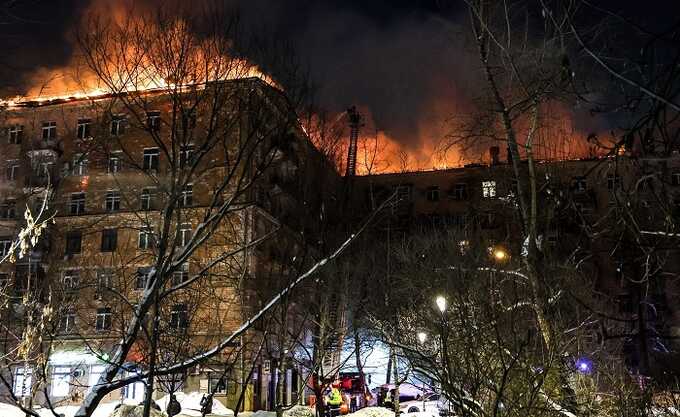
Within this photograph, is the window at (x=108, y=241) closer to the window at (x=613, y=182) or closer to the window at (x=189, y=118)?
the window at (x=189, y=118)

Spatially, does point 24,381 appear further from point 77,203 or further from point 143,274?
point 77,203

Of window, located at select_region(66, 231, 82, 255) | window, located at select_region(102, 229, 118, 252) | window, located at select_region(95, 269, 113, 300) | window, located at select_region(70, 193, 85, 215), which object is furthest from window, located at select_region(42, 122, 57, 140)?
window, located at select_region(95, 269, 113, 300)

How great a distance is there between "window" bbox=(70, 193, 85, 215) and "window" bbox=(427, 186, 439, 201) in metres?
27.2

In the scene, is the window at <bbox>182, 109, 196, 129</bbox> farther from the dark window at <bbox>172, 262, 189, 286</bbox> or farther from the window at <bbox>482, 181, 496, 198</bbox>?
the dark window at <bbox>172, 262, 189, 286</bbox>

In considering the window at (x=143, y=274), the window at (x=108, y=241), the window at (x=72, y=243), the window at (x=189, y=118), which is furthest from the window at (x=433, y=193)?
the window at (x=189, y=118)

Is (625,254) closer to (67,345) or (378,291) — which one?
(378,291)

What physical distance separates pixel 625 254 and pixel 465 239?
1022 inches

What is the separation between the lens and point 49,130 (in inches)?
1740

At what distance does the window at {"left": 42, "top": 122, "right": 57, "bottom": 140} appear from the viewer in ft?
144

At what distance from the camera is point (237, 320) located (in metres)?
34.5

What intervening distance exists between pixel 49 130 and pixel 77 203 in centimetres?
515

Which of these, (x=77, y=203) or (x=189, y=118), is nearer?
(x=189, y=118)

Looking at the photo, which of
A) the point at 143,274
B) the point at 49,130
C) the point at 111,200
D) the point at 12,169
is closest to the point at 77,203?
the point at 111,200

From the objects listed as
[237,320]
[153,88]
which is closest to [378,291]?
[237,320]
